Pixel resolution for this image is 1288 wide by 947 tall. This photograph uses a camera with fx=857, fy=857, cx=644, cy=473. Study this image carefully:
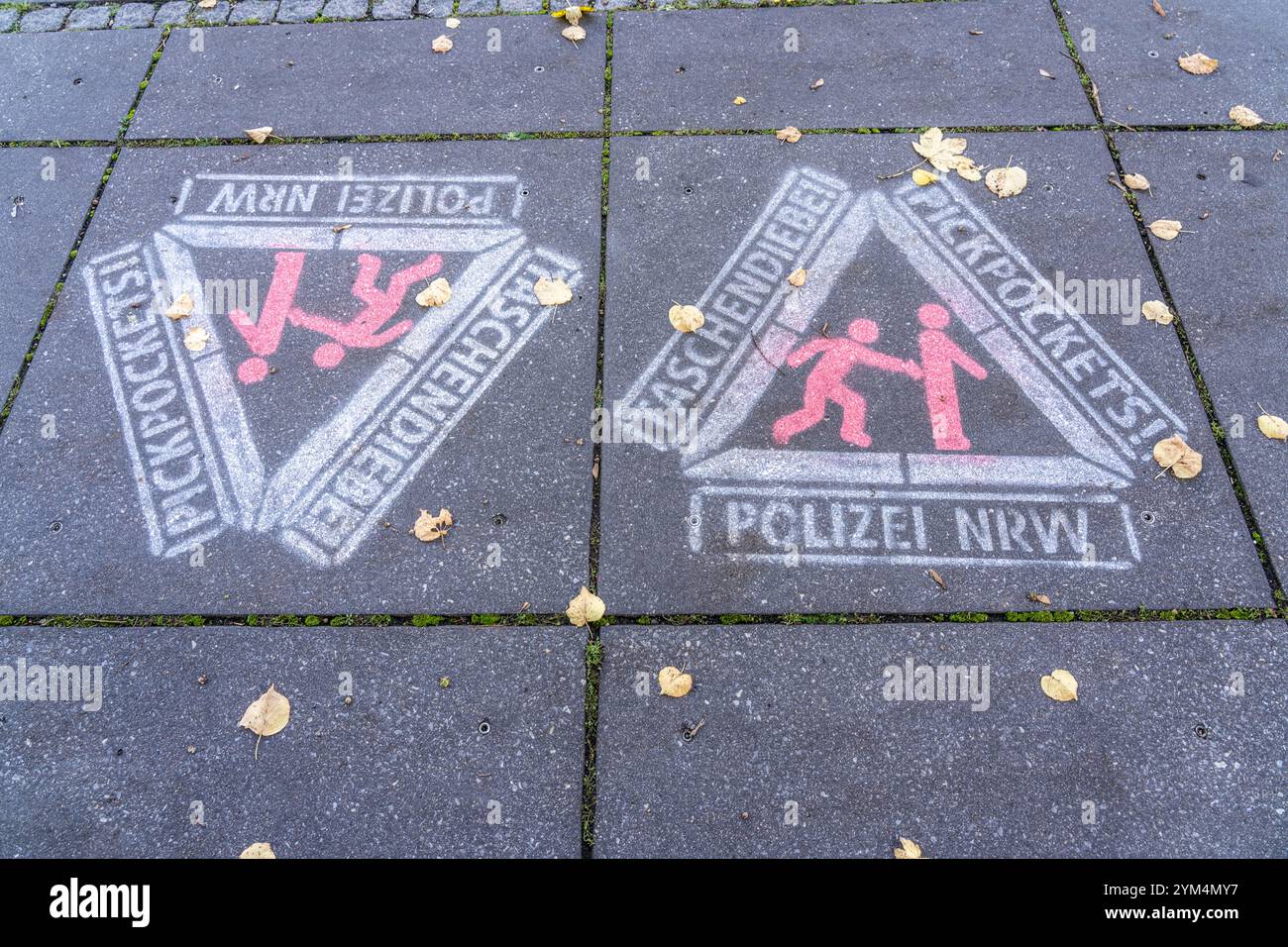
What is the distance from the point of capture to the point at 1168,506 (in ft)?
9.75

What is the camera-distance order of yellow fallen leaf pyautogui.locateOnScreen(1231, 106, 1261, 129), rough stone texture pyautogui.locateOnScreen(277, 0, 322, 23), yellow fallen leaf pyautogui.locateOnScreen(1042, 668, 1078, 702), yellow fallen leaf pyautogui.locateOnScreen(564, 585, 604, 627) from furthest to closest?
rough stone texture pyautogui.locateOnScreen(277, 0, 322, 23) → yellow fallen leaf pyautogui.locateOnScreen(1231, 106, 1261, 129) → yellow fallen leaf pyautogui.locateOnScreen(564, 585, 604, 627) → yellow fallen leaf pyautogui.locateOnScreen(1042, 668, 1078, 702)

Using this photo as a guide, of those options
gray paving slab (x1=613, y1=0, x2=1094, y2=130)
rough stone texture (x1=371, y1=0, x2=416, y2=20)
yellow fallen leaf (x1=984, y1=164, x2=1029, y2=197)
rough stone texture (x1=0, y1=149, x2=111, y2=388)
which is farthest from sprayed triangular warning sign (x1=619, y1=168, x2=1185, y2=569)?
rough stone texture (x1=0, y1=149, x2=111, y2=388)

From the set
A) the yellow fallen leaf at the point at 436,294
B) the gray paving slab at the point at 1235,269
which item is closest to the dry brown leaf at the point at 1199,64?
the gray paving slab at the point at 1235,269

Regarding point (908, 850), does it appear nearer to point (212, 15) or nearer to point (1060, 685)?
point (1060, 685)

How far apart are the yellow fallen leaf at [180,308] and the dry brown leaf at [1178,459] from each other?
3.77 meters

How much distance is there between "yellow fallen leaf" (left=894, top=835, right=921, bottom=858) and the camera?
8.02ft

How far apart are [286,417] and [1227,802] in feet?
11.0

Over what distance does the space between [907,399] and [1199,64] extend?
8.34ft

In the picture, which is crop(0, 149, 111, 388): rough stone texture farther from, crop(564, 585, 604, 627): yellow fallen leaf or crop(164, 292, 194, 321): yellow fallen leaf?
crop(564, 585, 604, 627): yellow fallen leaf

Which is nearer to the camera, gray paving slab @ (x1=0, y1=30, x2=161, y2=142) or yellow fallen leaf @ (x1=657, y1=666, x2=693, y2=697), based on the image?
yellow fallen leaf @ (x1=657, y1=666, x2=693, y2=697)

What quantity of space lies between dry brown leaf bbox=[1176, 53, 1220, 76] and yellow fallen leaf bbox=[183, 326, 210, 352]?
4610 millimetres

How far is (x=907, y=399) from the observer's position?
10.5 feet
